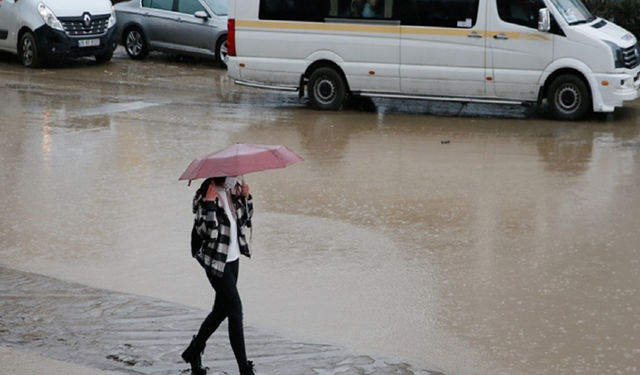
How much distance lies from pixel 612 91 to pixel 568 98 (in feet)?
2.07

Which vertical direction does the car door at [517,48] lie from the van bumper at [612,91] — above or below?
above

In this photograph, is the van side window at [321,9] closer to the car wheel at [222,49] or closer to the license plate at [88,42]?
the car wheel at [222,49]

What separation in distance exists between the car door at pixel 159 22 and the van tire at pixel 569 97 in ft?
30.0

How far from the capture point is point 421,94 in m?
15.8

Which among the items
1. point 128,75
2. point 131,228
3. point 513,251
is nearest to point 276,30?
point 128,75

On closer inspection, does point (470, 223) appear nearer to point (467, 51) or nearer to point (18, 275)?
point (18, 275)

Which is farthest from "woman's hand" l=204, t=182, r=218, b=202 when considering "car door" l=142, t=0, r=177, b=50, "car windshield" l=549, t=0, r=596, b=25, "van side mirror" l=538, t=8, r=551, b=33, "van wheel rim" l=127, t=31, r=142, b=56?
"van wheel rim" l=127, t=31, r=142, b=56

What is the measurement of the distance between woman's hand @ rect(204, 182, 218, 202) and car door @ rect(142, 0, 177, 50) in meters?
15.7

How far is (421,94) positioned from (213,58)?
6.86m

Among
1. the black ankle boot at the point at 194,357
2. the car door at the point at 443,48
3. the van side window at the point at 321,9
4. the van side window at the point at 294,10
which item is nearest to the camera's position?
the black ankle boot at the point at 194,357

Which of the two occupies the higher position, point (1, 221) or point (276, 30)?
point (276, 30)

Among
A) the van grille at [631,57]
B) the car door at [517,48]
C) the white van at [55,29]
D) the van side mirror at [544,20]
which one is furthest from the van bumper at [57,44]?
the van grille at [631,57]

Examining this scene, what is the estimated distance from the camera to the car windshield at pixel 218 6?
814 inches

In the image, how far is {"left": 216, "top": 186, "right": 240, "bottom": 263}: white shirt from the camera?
19.8 feet
